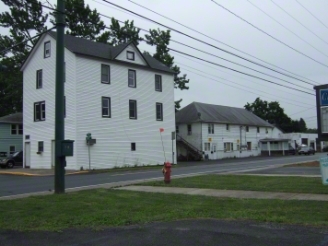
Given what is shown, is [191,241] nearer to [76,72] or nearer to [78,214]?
[78,214]

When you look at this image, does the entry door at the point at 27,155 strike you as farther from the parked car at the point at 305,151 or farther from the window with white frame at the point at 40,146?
the parked car at the point at 305,151

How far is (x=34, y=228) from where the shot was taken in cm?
881

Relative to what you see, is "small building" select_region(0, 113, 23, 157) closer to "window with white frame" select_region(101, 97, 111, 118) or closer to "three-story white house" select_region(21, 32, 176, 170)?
"three-story white house" select_region(21, 32, 176, 170)

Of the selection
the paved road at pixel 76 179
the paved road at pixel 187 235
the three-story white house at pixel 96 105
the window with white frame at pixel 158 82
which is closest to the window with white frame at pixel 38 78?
the three-story white house at pixel 96 105

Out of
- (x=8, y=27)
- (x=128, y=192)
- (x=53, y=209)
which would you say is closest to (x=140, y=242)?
(x=53, y=209)

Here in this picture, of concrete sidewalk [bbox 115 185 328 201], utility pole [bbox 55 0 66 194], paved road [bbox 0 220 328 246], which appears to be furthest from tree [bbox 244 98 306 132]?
paved road [bbox 0 220 328 246]

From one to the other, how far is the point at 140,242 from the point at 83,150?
27.5 meters

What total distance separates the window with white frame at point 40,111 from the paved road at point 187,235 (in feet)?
94.5

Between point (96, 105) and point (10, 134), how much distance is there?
20.1 m

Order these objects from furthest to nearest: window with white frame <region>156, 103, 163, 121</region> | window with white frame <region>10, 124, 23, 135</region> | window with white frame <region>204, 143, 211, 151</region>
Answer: window with white frame <region>204, 143, 211, 151</region> → window with white frame <region>10, 124, 23, 135</region> → window with white frame <region>156, 103, 163, 121</region>

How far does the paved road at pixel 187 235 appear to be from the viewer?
A: 7188mm

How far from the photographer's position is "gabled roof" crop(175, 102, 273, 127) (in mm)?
58750

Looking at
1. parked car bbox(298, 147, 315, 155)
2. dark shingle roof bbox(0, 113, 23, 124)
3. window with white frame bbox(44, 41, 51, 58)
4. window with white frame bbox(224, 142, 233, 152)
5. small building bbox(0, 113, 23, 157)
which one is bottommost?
parked car bbox(298, 147, 315, 155)

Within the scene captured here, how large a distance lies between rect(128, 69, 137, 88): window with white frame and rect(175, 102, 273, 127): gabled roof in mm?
18583
